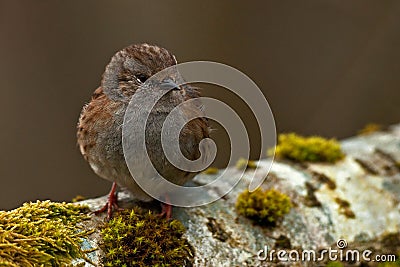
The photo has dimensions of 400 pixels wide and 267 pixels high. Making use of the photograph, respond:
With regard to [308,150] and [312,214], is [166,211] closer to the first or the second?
[312,214]

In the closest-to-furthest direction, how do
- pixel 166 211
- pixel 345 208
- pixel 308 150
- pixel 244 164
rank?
1. pixel 166 211
2. pixel 345 208
3. pixel 244 164
4. pixel 308 150

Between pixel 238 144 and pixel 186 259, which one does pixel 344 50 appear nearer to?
pixel 238 144

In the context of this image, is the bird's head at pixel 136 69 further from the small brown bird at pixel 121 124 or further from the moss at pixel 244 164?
the moss at pixel 244 164

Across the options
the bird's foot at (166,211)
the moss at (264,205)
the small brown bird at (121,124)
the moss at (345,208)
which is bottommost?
the moss at (345,208)

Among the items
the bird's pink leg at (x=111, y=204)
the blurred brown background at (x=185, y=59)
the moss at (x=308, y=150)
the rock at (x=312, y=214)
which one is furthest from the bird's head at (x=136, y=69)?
the blurred brown background at (x=185, y=59)

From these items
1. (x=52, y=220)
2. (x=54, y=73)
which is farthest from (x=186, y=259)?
(x=54, y=73)

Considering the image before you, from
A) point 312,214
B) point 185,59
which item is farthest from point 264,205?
point 185,59
